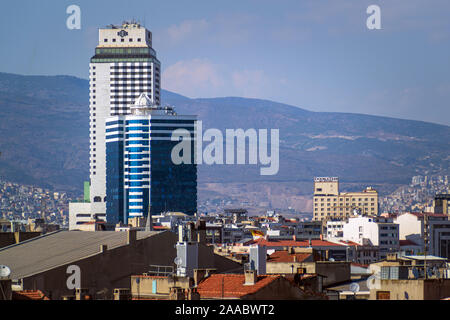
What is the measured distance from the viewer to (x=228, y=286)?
3105 cm

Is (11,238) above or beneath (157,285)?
above

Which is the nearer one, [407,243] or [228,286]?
[228,286]

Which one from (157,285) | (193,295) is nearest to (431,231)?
(157,285)

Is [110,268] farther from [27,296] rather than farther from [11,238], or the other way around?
[11,238]

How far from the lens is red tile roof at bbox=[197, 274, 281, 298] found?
97.5 feet

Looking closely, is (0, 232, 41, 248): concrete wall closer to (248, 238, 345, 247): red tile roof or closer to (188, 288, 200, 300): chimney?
(188, 288, 200, 300): chimney

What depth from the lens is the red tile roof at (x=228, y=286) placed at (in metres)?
29.7

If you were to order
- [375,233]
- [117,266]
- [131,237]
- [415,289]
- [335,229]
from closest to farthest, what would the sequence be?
[415,289] → [117,266] → [131,237] → [375,233] → [335,229]

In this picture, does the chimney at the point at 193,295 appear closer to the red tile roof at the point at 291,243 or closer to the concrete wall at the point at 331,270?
the concrete wall at the point at 331,270

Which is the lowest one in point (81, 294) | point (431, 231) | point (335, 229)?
point (335, 229)

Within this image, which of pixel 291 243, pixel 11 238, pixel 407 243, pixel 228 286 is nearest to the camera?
pixel 228 286

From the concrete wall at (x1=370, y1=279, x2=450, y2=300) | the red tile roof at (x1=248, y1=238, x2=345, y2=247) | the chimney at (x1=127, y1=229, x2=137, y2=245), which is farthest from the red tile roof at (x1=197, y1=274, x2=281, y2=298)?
the red tile roof at (x1=248, y1=238, x2=345, y2=247)
